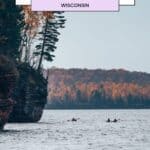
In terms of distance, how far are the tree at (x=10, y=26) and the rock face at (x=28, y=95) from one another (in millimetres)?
3392

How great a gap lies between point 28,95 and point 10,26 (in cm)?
1049

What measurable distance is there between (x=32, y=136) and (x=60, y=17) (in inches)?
1362

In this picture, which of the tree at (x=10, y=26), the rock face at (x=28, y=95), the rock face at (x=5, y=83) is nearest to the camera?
the rock face at (x=5, y=83)

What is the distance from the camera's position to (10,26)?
8356 centimetres

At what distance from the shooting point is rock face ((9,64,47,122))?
275ft

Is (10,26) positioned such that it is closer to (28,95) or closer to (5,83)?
(28,95)

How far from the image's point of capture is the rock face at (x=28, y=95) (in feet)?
275

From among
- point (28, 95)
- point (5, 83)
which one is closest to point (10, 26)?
point (28, 95)

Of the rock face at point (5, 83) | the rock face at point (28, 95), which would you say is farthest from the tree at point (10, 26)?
the rock face at point (5, 83)

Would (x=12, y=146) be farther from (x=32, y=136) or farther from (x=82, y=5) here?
(x=82, y=5)

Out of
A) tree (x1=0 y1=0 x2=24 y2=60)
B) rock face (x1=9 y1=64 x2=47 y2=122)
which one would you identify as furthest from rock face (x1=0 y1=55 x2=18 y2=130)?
rock face (x1=9 y1=64 x2=47 y2=122)

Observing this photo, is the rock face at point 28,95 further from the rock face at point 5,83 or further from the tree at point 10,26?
the rock face at point 5,83

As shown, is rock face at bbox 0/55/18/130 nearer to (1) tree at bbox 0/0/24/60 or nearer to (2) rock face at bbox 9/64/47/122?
(1) tree at bbox 0/0/24/60

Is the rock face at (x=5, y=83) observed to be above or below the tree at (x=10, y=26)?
below
